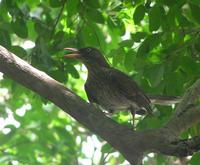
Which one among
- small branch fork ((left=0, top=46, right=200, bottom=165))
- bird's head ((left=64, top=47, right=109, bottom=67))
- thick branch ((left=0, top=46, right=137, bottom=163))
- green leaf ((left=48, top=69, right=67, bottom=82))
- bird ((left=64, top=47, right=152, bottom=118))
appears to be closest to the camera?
small branch fork ((left=0, top=46, right=200, bottom=165))

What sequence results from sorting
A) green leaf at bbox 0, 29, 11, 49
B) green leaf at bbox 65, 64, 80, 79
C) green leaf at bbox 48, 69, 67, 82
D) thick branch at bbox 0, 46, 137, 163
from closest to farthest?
thick branch at bbox 0, 46, 137, 163, green leaf at bbox 0, 29, 11, 49, green leaf at bbox 48, 69, 67, 82, green leaf at bbox 65, 64, 80, 79

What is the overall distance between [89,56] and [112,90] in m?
0.62

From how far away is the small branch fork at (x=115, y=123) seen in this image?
392 cm

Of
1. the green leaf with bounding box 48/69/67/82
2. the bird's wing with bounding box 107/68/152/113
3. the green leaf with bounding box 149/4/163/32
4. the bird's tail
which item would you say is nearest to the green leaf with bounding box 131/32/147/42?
the green leaf with bounding box 149/4/163/32

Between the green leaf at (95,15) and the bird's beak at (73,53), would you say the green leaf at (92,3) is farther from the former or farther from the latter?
the bird's beak at (73,53)

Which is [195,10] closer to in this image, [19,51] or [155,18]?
[155,18]

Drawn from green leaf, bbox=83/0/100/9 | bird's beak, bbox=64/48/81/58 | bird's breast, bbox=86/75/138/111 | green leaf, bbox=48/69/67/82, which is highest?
green leaf, bbox=83/0/100/9

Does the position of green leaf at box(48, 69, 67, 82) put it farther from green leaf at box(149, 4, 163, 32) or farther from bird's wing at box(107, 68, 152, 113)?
green leaf at box(149, 4, 163, 32)

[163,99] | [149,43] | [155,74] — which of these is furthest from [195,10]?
[163,99]

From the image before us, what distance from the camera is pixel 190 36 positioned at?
5.30 metres

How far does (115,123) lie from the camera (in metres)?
4.11

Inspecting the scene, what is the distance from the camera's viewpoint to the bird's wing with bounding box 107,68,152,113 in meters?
5.35

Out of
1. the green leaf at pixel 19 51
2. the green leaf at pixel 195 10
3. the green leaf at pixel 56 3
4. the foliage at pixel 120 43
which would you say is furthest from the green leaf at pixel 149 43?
the green leaf at pixel 19 51

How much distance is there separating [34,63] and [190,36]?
5.21 feet
